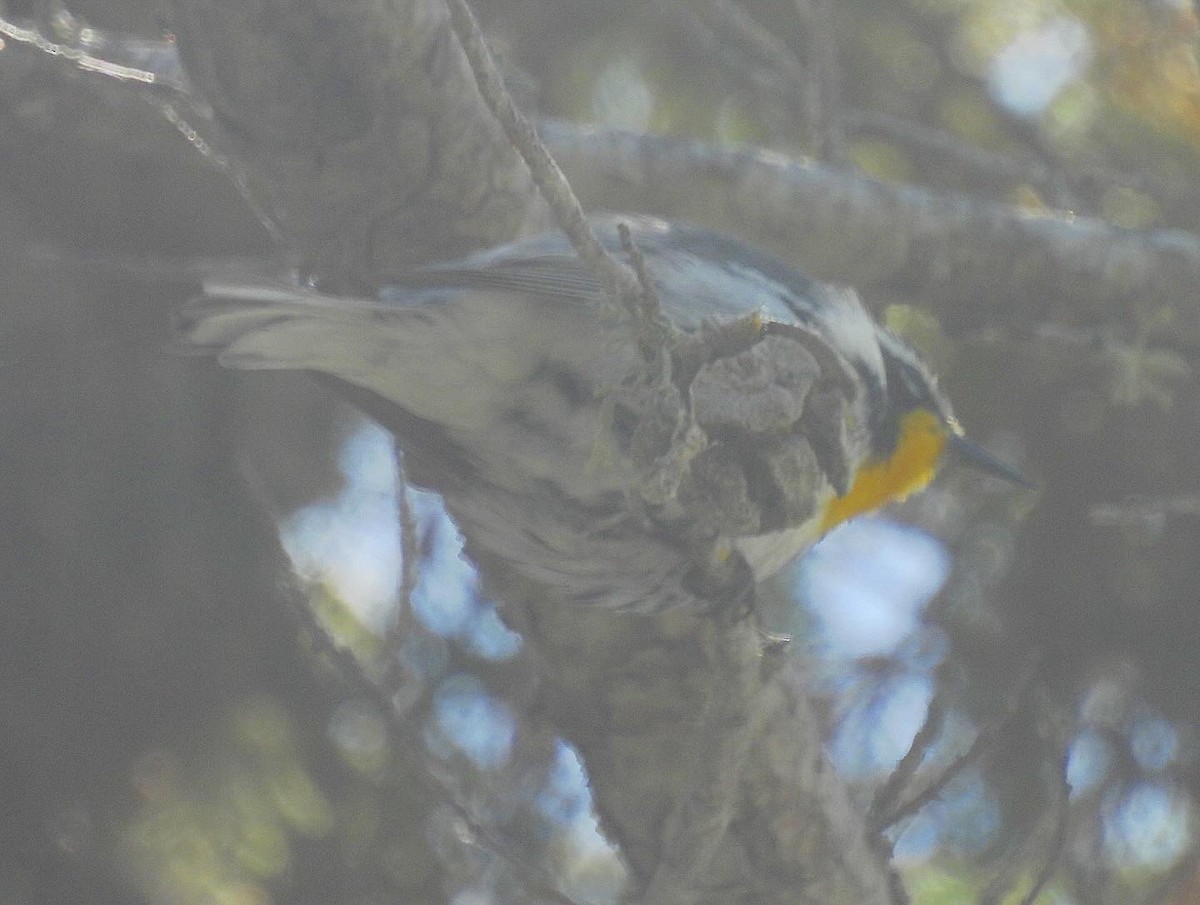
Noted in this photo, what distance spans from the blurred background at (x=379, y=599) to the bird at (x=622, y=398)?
0.28 meters

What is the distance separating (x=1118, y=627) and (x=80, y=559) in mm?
2209

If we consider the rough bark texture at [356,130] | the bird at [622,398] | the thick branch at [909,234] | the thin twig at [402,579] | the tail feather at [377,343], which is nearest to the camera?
the bird at [622,398]

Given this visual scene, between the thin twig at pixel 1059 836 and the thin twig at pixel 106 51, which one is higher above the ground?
the thin twig at pixel 106 51

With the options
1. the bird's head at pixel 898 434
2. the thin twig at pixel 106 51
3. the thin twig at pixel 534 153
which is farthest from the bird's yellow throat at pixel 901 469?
the thin twig at pixel 106 51

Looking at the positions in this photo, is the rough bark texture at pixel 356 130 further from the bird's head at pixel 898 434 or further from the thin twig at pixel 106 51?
the bird's head at pixel 898 434

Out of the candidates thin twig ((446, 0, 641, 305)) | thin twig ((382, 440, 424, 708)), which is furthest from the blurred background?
thin twig ((446, 0, 641, 305))

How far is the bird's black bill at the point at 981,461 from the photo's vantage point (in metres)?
2.99

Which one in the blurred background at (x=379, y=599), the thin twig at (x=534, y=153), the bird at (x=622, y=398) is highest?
the thin twig at (x=534, y=153)

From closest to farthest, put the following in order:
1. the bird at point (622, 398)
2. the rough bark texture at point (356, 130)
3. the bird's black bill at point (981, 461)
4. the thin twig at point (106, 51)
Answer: the bird at point (622, 398) < the rough bark texture at point (356, 130) < the thin twig at point (106, 51) < the bird's black bill at point (981, 461)

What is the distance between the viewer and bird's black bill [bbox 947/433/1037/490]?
9.81 ft

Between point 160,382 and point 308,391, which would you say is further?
point 308,391

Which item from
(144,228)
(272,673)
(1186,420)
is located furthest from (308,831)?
(1186,420)

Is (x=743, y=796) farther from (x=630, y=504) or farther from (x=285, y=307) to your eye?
(x=285, y=307)

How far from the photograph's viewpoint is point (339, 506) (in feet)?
11.4
